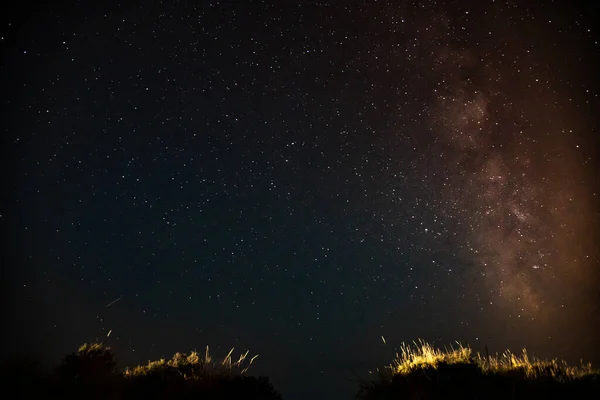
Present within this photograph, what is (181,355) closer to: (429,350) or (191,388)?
(191,388)

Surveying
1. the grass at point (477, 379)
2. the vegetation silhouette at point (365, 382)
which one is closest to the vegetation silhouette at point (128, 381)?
the vegetation silhouette at point (365, 382)

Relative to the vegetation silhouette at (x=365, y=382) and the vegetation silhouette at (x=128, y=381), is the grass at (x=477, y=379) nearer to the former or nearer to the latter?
the vegetation silhouette at (x=365, y=382)

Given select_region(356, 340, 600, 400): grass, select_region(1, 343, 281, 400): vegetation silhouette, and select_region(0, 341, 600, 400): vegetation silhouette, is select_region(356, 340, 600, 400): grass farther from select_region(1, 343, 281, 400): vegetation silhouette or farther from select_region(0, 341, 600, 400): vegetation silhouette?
select_region(1, 343, 281, 400): vegetation silhouette

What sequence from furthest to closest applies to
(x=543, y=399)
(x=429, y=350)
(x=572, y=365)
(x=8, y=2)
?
(x=8, y=2) → (x=429, y=350) → (x=572, y=365) → (x=543, y=399)

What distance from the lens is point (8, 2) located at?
26.3 feet

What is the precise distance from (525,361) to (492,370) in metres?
0.92

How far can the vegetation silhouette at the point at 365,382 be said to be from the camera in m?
4.66

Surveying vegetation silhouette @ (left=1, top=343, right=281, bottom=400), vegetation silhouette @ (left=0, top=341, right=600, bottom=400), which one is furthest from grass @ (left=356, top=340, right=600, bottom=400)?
vegetation silhouette @ (left=1, top=343, right=281, bottom=400)

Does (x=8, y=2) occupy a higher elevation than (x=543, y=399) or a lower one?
higher

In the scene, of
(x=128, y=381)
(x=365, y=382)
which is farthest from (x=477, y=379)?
(x=128, y=381)

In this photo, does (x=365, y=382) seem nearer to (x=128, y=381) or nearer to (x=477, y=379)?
(x=477, y=379)

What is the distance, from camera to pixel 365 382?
5.55 metres

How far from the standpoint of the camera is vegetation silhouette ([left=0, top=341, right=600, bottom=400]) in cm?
466

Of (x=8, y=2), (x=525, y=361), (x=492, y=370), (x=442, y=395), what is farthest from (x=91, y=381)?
(x=8, y=2)
